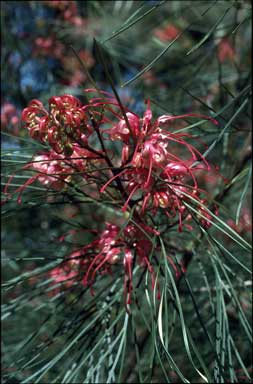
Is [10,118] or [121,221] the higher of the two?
[10,118]

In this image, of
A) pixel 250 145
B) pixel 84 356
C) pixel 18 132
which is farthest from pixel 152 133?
pixel 18 132

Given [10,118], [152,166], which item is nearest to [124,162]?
[152,166]

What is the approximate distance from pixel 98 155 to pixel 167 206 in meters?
0.10

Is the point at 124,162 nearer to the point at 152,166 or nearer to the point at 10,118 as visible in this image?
the point at 152,166

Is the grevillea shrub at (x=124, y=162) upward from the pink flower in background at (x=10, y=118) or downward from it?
downward

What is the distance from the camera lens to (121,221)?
148 centimetres

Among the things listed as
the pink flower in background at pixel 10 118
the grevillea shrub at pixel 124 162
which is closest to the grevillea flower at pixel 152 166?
the grevillea shrub at pixel 124 162

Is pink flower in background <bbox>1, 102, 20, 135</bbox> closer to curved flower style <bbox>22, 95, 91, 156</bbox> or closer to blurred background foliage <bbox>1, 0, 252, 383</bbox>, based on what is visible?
blurred background foliage <bbox>1, 0, 252, 383</bbox>

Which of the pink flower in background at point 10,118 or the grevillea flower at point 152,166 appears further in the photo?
the pink flower in background at point 10,118

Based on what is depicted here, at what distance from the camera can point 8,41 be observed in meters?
1.43

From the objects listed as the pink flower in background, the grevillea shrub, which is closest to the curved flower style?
the grevillea shrub

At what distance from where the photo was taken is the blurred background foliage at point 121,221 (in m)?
0.68

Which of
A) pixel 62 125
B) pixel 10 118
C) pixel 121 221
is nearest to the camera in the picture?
pixel 62 125

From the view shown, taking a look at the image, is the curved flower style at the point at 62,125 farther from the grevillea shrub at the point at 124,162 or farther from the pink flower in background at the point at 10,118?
the pink flower in background at the point at 10,118
